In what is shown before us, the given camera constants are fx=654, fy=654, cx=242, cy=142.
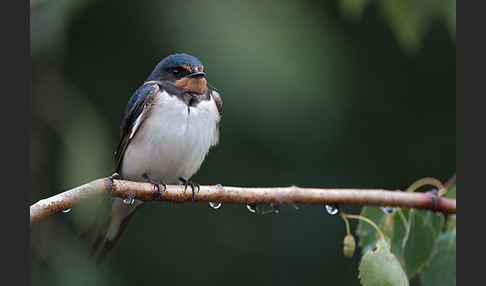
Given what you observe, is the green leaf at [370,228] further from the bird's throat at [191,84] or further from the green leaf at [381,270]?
the bird's throat at [191,84]

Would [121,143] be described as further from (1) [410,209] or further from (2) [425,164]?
(2) [425,164]

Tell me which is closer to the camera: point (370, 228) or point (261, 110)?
point (370, 228)

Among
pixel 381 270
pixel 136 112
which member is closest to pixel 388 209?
pixel 381 270

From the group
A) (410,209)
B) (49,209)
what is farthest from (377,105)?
(49,209)

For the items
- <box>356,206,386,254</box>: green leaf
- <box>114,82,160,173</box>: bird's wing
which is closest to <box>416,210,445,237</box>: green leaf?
<box>356,206,386,254</box>: green leaf

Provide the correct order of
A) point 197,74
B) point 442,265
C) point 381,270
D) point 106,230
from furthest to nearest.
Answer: point 106,230 < point 197,74 < point 442,265 < point 381,270

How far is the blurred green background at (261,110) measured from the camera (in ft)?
7.48

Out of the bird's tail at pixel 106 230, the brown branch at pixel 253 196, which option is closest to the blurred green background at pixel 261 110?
the bird's tail at pixel 106 230

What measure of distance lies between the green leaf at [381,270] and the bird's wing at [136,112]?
1031 millimetres

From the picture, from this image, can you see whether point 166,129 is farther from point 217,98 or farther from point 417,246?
point 417,246

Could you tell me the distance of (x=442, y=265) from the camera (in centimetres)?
166

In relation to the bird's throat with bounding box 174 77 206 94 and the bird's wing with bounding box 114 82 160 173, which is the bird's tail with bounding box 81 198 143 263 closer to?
the bird's wing with bounding box 114 82 160 173

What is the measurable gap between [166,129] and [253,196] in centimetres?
70

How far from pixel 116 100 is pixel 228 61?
786mm
